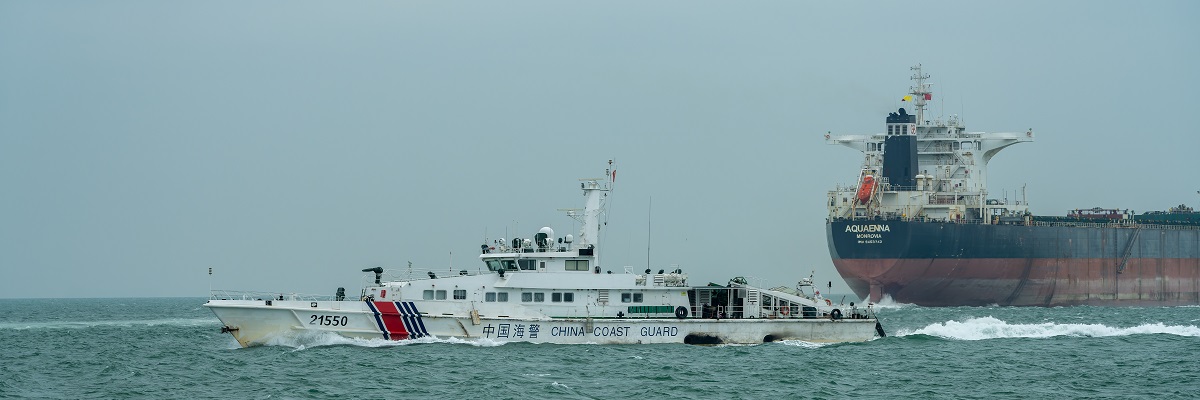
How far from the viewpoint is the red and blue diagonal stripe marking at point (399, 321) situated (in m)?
36.7

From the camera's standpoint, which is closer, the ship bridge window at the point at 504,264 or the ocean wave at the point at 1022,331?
the ship bridge window at the point at 504,264

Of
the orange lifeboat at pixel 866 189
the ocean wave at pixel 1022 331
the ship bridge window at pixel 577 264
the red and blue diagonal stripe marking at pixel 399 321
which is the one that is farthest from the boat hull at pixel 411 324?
the orange lifeboat at pixel 866 189

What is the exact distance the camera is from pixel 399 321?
36719 millimetres

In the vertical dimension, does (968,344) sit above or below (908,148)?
below

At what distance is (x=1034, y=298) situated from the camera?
76750 mm

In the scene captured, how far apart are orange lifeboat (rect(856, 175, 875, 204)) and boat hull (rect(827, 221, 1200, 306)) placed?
245 centimetres

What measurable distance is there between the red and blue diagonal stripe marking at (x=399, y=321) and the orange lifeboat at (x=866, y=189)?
45.4 metres

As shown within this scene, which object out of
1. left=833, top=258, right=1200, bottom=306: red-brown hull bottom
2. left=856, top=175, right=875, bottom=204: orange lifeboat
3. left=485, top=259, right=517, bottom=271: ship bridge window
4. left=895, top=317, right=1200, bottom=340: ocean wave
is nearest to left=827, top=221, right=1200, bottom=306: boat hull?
left=833, top=258, right=1200, bottom=306: red-brown hull bottom

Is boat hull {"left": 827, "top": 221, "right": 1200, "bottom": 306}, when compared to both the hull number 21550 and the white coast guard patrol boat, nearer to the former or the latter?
the white coast guard patrol boat

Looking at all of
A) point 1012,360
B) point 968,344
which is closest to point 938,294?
point 968,344

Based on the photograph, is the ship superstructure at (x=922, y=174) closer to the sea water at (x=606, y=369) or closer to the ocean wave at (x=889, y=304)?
the ocean wave at (x=889, y=304)

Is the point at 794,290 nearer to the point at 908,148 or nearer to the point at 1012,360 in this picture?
the point at 1012,360

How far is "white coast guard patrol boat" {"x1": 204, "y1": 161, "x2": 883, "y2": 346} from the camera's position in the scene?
36.7 meters

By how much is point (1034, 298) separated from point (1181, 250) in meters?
10.8
